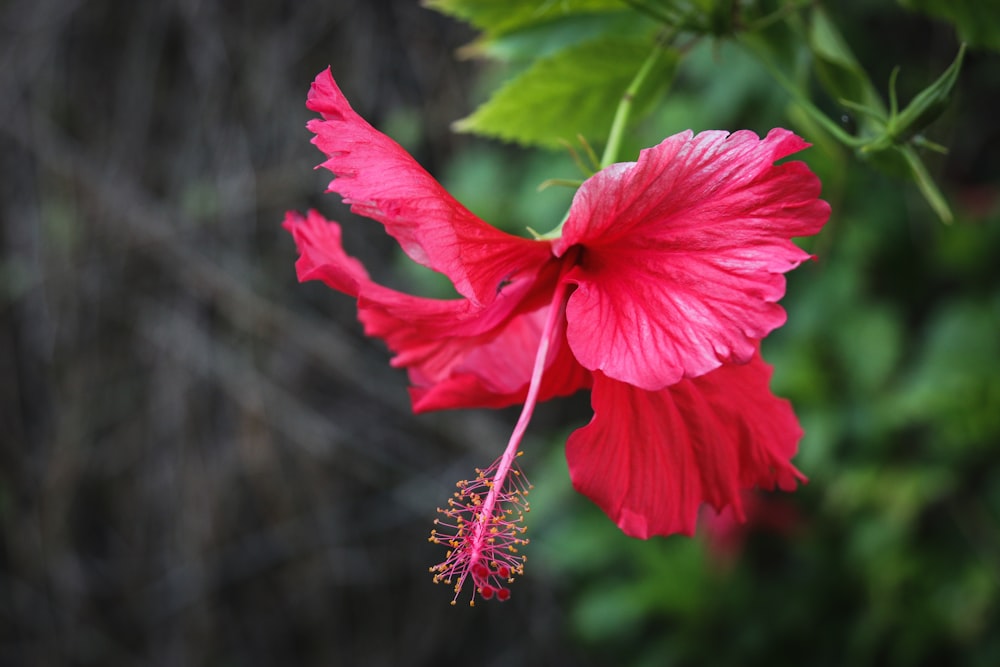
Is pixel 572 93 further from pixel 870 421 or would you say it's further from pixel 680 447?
pixel 870 421

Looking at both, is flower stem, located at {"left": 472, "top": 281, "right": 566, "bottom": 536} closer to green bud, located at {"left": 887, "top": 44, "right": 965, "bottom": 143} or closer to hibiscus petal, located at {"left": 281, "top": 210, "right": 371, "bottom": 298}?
hibiscus petal, located at {"left": 281, "top": 210, "right": 371, "bottom": 298}

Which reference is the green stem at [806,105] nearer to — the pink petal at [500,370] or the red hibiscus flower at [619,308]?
the red hibiscus flower at [619,308]

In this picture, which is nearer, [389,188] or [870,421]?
[389,188]

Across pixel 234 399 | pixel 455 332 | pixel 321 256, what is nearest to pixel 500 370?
pixel 455 332

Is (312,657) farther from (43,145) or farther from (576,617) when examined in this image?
(43,145)

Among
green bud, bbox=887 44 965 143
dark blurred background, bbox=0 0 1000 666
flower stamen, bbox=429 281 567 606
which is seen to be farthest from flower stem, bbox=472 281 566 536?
dark blurred background, bbox=0 0 1000 666

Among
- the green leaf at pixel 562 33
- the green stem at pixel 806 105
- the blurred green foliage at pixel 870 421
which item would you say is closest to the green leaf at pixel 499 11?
the green leaf at pixel 562 33
